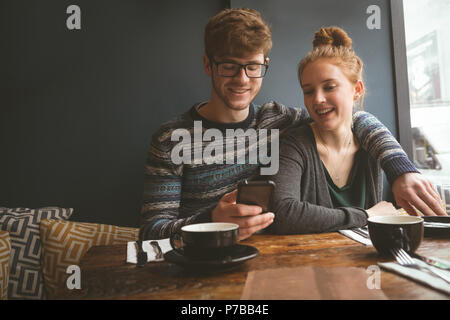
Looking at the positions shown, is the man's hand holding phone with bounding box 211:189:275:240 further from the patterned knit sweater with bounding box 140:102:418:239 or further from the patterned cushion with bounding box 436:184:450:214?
the patterned cushion with bounding box 436:184:450:214

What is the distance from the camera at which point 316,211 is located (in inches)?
43.6

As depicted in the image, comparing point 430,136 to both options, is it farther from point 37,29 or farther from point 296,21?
point 37,29

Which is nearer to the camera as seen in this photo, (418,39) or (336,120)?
(336,120)

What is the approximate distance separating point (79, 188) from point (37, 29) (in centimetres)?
108

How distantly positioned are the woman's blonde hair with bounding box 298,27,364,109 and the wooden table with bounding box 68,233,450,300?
0.82 metres

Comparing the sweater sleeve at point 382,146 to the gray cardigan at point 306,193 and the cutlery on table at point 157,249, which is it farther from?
the cutlery on table at point 157,249

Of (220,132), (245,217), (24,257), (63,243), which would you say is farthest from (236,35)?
(24,257)

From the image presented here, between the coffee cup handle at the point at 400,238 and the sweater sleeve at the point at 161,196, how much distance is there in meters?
0.65

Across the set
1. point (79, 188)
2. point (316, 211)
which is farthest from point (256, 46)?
point (79, 188)

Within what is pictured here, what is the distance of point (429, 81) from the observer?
2.30m

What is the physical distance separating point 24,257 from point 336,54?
1.85 m

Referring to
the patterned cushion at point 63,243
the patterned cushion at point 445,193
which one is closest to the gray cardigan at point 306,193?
the patterned cushion at point 445,193
